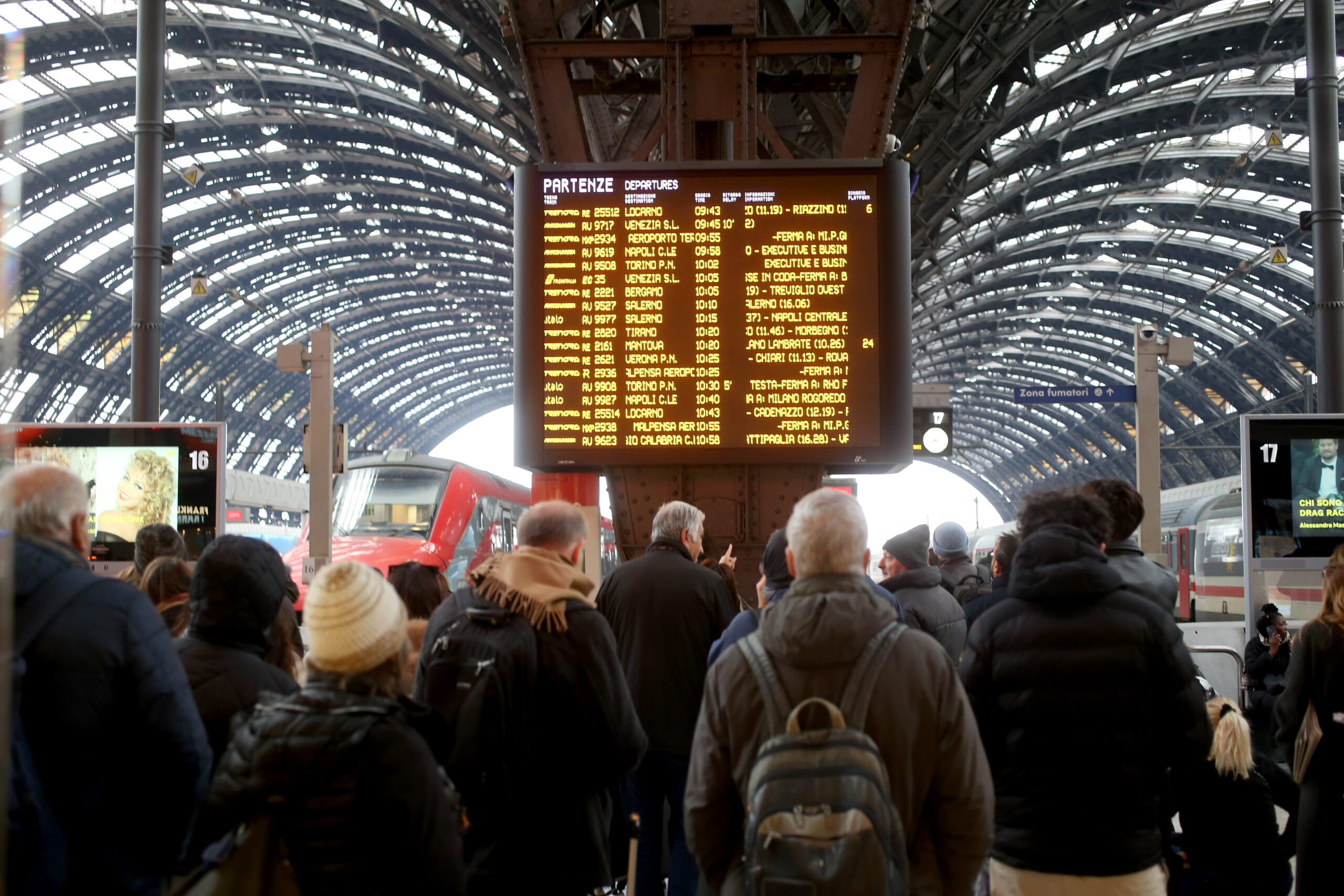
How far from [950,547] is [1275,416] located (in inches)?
121

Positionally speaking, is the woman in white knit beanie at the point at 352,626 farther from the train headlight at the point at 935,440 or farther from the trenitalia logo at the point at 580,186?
the train headlight at the point at 935,440

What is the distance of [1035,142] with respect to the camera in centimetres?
2520

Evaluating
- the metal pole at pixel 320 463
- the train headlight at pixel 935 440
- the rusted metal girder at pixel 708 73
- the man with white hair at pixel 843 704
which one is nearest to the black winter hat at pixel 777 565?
the man with white hair at pixel 843 704

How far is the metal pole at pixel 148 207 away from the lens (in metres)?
9.30

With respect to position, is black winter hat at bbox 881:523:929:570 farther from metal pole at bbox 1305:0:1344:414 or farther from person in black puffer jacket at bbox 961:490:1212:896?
metal pole at bbox 1305:0:1344:414

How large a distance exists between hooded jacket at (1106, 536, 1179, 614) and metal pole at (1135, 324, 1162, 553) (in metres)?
4.32

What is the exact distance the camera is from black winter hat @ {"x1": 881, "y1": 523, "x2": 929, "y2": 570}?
5.20 m

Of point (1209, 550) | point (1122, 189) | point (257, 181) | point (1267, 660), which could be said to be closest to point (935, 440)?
point (1267, 660)

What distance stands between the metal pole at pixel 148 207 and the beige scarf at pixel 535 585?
23.4 ft

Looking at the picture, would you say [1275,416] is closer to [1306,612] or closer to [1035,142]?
[1306,612]

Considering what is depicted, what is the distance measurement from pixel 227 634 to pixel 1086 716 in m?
2.42

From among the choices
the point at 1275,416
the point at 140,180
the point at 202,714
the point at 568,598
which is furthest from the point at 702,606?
the point at 140,180

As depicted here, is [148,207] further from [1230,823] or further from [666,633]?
[1230,823]

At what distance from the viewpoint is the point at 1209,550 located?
79.2 ft
